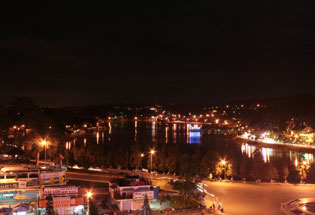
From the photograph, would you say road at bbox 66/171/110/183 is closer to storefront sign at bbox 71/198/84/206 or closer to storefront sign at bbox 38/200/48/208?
storefront sign at bbox 71/198/84/206

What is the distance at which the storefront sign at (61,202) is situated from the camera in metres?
7.26

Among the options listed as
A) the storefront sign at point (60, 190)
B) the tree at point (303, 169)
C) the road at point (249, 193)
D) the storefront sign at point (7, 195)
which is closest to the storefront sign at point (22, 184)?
the storefront sign at point (7, 195)

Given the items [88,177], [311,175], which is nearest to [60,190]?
[88,177]

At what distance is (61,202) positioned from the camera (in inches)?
288

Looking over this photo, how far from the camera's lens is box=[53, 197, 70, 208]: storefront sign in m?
7.26

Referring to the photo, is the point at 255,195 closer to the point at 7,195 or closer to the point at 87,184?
the point at 87,184

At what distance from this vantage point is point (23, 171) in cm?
895

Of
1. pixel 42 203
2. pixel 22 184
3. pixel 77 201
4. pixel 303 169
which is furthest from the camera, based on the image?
pixel 303 169

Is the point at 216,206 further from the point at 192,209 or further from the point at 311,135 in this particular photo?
the point at 311,135

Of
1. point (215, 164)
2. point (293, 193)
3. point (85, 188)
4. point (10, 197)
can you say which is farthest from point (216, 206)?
point (215, 164)

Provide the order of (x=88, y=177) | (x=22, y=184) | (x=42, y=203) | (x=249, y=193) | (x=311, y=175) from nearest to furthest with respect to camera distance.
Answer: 1. (x=42, y=203)
2. (x=22, y=184)
3. (x=249, y=193)
4. (x=88, y=177)
5. (x=311, y=175)

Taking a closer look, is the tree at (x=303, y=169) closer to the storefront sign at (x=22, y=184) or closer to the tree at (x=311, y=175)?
the tree at (x=311, y=175)

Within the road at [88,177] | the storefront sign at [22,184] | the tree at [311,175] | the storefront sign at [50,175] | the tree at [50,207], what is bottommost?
the tree at [311,175]

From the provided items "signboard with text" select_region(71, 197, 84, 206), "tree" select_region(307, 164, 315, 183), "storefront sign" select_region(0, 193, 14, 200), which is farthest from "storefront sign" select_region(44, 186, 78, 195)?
"tree" select_region(307, 164, 315, 183)
